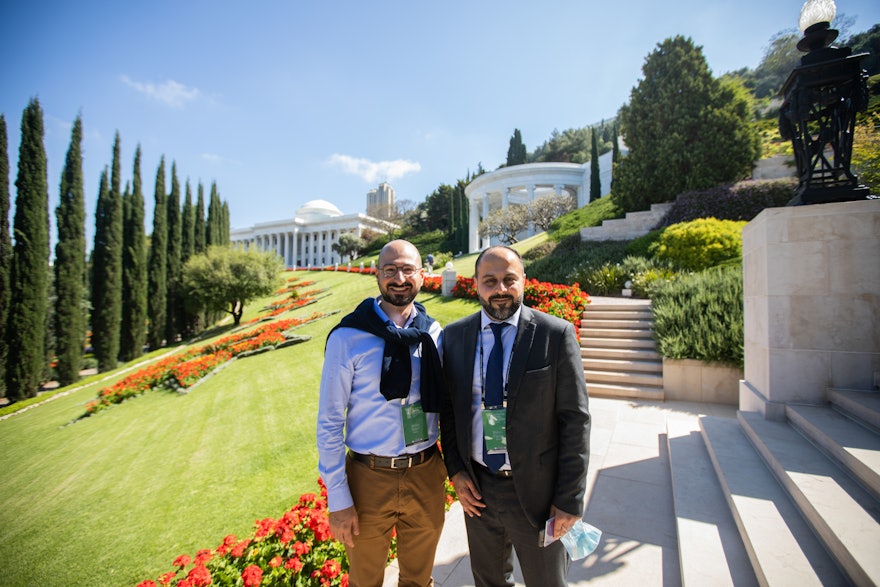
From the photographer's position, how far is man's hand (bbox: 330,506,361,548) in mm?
1838

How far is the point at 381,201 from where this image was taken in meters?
129

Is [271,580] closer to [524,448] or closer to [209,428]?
[524,448]

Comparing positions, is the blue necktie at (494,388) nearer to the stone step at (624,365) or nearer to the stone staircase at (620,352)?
the stone staircase at (620,352)

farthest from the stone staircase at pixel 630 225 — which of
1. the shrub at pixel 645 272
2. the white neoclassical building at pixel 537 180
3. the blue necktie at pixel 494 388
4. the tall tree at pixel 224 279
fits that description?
the tall tree at pixel 224 279

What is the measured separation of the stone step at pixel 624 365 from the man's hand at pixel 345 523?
21.8 feet

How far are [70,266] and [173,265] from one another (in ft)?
24.6

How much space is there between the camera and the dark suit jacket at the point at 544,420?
1.72 metres

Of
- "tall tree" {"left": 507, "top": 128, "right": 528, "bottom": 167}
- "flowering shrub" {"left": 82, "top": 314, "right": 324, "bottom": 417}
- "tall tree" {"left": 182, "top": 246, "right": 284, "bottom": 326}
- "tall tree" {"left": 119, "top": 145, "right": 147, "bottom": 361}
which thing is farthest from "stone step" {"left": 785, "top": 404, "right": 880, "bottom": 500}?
"tall tree" {"left": 507, "top": 128, "right": 528, "bottom": 167}

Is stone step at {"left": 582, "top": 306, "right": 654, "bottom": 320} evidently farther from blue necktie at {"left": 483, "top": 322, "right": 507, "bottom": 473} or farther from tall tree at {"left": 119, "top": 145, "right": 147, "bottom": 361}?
tall tree at {"left": 119, "top": 145, "right": 147, "bottom": 361}

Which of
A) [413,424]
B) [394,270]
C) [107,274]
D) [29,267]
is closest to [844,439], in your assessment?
[413,424]

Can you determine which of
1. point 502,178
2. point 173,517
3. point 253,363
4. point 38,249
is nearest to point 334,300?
point 253,363

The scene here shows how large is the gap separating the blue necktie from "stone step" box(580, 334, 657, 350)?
700 centimetres

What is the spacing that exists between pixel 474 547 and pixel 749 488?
246 centimetres

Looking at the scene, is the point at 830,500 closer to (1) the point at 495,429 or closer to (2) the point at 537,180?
(1) the point at 495,429
